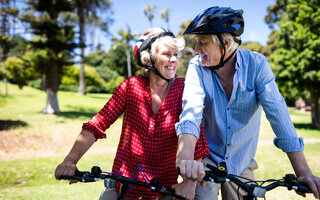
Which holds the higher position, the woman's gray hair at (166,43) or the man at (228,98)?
the woman's gray hair at (166,43)

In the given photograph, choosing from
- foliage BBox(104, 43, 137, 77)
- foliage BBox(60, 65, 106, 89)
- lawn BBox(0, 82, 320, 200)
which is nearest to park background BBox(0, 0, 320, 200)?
lawn BBox(0, 82, 320, 200)

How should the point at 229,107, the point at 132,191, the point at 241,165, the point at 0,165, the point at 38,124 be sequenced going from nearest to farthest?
the point at 132,191 < the point at 229,107 < the point at 241,165 < the point at 0,165 < the point at 38,124

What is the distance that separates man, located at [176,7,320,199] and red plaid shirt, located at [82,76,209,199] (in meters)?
0.21

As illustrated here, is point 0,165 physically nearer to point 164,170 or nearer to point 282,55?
point 164,170

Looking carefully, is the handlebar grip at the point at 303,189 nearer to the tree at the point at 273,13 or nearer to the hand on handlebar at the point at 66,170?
the hand on handlebar at the point at 66,170

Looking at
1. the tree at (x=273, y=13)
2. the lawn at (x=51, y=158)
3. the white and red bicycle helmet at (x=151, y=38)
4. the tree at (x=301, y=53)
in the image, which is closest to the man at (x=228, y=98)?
the white and red bicycle helmet at (x=151, y=38)

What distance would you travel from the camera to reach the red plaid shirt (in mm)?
2406

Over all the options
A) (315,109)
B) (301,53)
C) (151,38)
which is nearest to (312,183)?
(151,38)

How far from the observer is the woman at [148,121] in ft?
7.90

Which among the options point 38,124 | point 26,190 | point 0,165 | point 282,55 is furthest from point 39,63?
point 282,55

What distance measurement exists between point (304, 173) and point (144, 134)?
4.12ft

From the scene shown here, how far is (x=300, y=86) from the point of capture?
19156 mm

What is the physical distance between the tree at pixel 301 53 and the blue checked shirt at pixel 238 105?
16.8 meters

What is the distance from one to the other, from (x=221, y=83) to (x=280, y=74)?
695 inches
